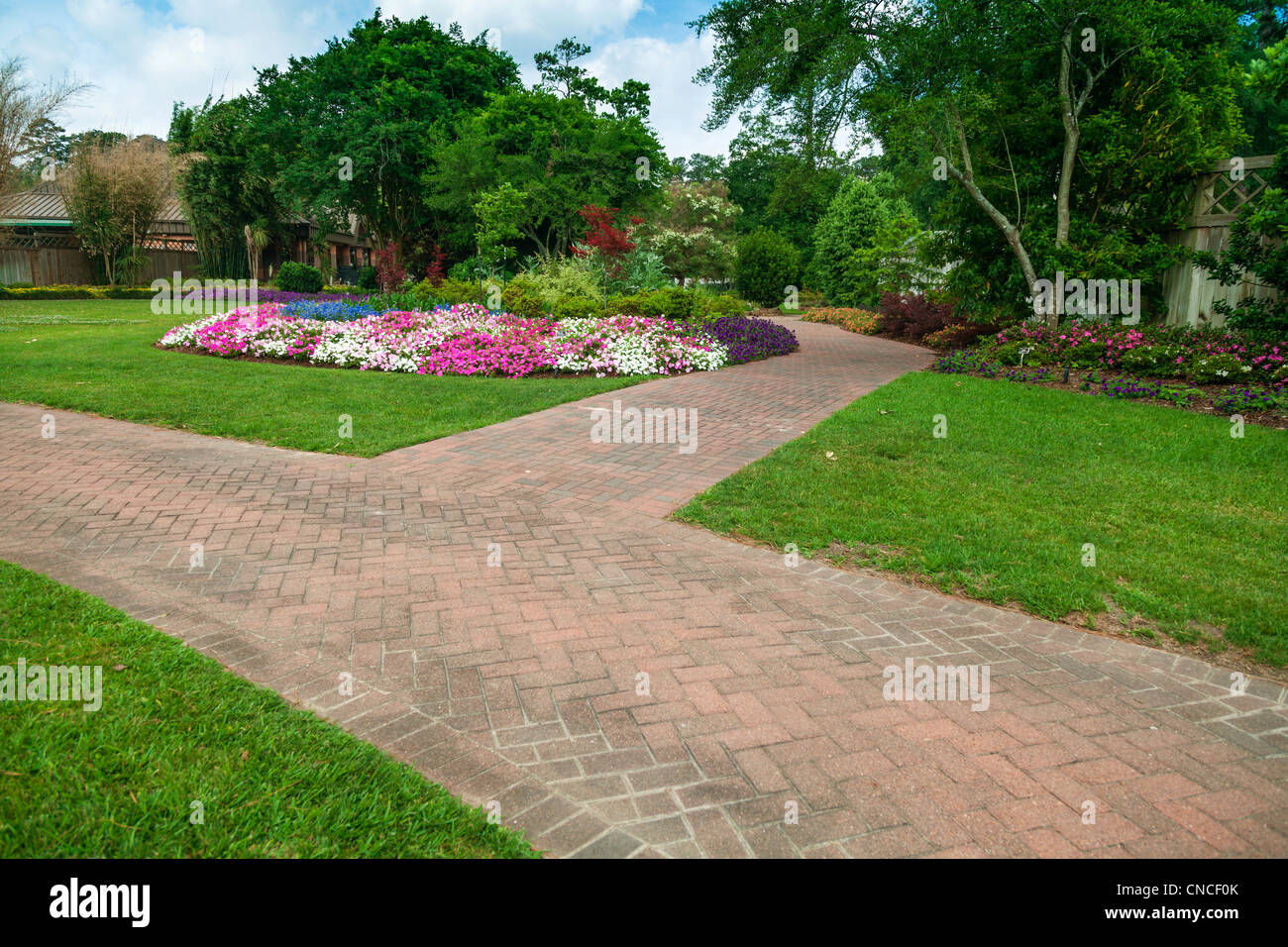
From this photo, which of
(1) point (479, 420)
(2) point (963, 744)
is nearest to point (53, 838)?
(2) point (963, 744)

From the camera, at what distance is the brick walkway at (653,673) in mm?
2449

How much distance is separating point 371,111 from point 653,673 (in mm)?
29403

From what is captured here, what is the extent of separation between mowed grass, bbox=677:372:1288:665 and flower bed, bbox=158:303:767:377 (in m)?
5.01

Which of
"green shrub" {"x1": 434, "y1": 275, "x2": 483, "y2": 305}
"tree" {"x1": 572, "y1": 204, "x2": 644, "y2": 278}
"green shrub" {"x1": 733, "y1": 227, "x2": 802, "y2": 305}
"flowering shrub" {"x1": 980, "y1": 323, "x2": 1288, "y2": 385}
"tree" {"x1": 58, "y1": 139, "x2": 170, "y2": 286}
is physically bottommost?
"flowering shrub" {"x1": 980, "y1": 323, "x2": 1288, "y2": 385}

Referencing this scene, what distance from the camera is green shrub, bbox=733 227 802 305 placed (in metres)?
30.4

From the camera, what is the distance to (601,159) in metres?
25.3

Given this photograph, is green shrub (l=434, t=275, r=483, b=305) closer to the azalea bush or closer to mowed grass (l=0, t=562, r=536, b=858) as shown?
the azalea bush

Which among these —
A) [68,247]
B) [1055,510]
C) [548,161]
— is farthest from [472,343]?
[68,247]

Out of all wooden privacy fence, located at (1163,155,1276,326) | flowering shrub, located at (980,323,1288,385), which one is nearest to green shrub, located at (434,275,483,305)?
flowering shrub, located at (980,323,1288,385)

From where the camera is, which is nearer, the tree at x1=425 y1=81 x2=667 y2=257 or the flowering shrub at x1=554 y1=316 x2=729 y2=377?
the flowering shrub at x1=554 y1=316 x2=729 y2=377

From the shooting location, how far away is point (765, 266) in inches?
1204

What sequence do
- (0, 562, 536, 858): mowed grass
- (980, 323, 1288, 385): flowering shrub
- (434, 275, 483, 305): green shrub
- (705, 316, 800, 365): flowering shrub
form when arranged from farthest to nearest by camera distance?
1. (434, 275, 483, 305): green shrub
2. (705, 316, 800, 365): flowering shrub
3. (980, 323, 1288, 385): flowering shrub
4. (0, 562, 536, 858): mowed grass

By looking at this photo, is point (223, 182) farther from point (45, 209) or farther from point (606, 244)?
point (606, 244)

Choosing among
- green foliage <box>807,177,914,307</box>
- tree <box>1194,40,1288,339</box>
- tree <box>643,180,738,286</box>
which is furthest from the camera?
green foliage <box>807,177,914,307</box>
